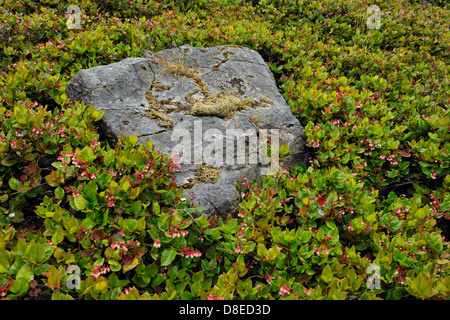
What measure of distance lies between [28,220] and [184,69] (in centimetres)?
298

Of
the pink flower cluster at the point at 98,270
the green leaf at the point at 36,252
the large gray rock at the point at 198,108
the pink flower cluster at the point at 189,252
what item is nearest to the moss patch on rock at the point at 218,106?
the large gray rock at the point at 198,108

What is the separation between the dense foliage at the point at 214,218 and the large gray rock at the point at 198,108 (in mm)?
202

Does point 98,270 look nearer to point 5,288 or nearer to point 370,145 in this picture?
point 5,288

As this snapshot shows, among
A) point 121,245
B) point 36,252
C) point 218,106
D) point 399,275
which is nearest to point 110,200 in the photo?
point 121,245

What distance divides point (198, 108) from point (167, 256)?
6.99 feet

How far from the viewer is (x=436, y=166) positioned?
12.3 ft

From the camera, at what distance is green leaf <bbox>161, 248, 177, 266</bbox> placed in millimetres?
2529

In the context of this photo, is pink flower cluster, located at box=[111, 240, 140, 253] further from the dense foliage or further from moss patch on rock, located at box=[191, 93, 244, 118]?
moss patch on rock, located at box=[191, 93, 244, 118]

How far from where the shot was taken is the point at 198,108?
158 inches

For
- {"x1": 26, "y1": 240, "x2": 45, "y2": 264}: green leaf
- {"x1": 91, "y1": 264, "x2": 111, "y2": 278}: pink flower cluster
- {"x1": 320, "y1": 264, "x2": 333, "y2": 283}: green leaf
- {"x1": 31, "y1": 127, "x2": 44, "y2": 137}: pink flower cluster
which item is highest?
{"x1": 31, "y1": 127, "x2": 44, "y2": 137}: pink flower cluster

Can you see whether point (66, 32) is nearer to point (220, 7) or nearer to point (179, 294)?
point (220, 7)

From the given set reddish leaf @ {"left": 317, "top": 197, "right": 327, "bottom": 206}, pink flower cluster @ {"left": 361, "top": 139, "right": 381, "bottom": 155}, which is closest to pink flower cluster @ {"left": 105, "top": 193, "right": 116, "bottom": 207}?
reddish leaf @ {"left": 317, "top": 197, "right": 327, "bottom": 206}

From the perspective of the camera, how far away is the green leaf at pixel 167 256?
2.53m
